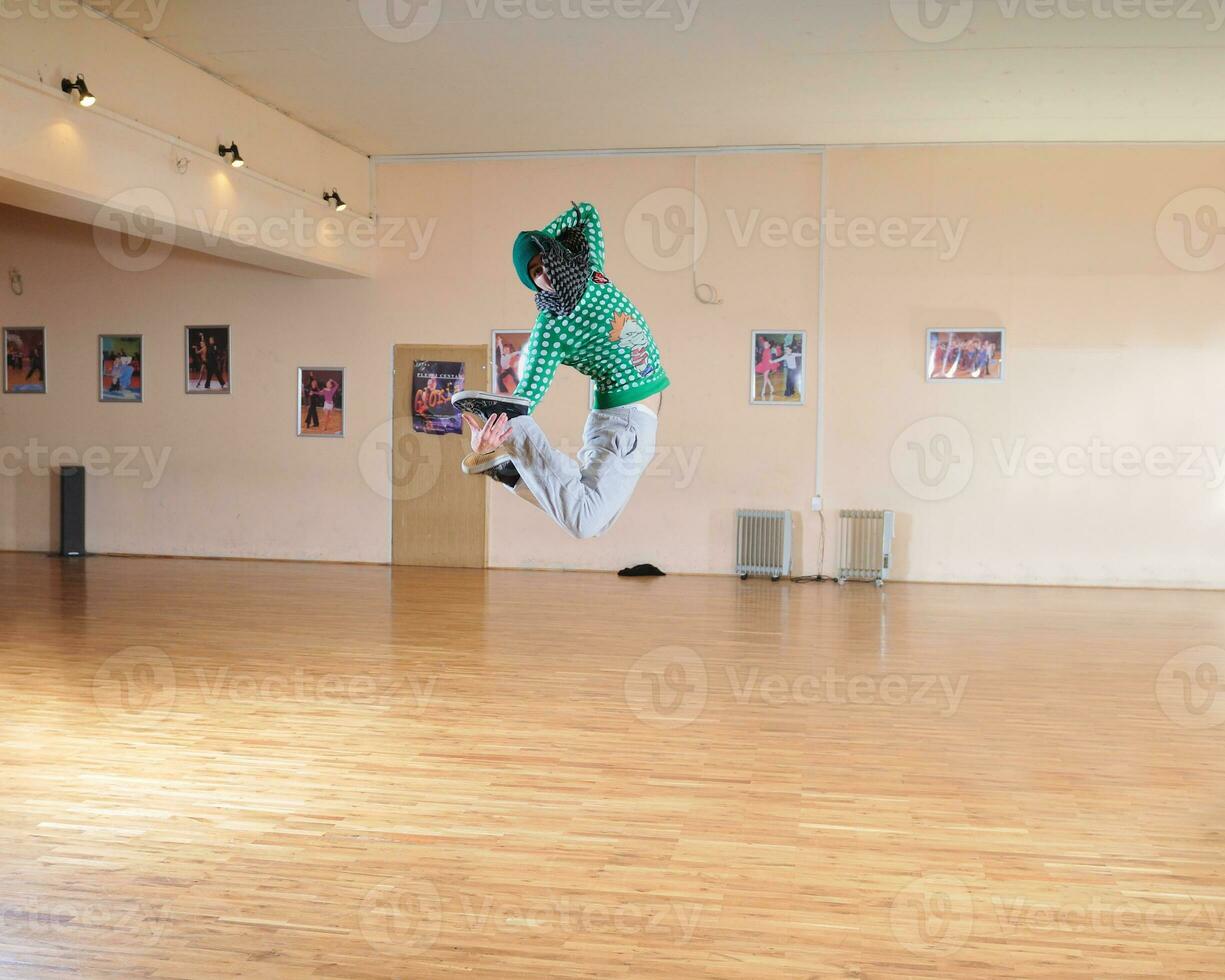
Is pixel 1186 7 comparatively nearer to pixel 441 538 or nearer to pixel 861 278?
pixel 861 278

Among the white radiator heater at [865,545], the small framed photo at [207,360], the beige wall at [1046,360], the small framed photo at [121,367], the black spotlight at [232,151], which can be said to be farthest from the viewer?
the small framed photo at [121,367]

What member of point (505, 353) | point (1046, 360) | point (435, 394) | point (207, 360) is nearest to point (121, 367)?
point (207, 360)

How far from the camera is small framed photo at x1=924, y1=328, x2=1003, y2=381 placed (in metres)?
10.9

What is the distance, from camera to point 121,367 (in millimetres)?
12453

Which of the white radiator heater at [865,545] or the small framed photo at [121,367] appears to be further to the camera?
the small framed photo at [121,367]

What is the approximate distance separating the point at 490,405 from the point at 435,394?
8.13 meters

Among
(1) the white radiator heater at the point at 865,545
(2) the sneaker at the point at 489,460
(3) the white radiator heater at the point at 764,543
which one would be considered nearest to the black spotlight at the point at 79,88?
(2) the sneaker at the point at 489,460

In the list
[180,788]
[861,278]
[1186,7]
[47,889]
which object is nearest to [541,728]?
[180,788]

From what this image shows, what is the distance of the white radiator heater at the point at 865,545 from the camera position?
10.9m

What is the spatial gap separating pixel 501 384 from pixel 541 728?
6.67m

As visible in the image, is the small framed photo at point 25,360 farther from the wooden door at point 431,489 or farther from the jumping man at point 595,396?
the jumping man at point 595,396

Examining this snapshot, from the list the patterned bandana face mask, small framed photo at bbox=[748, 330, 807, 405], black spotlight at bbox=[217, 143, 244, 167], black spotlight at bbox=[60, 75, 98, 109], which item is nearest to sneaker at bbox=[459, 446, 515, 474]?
the patterned bandana face mask

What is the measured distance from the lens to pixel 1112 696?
6.34 metres

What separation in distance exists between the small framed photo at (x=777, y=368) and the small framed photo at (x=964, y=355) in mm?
1241
